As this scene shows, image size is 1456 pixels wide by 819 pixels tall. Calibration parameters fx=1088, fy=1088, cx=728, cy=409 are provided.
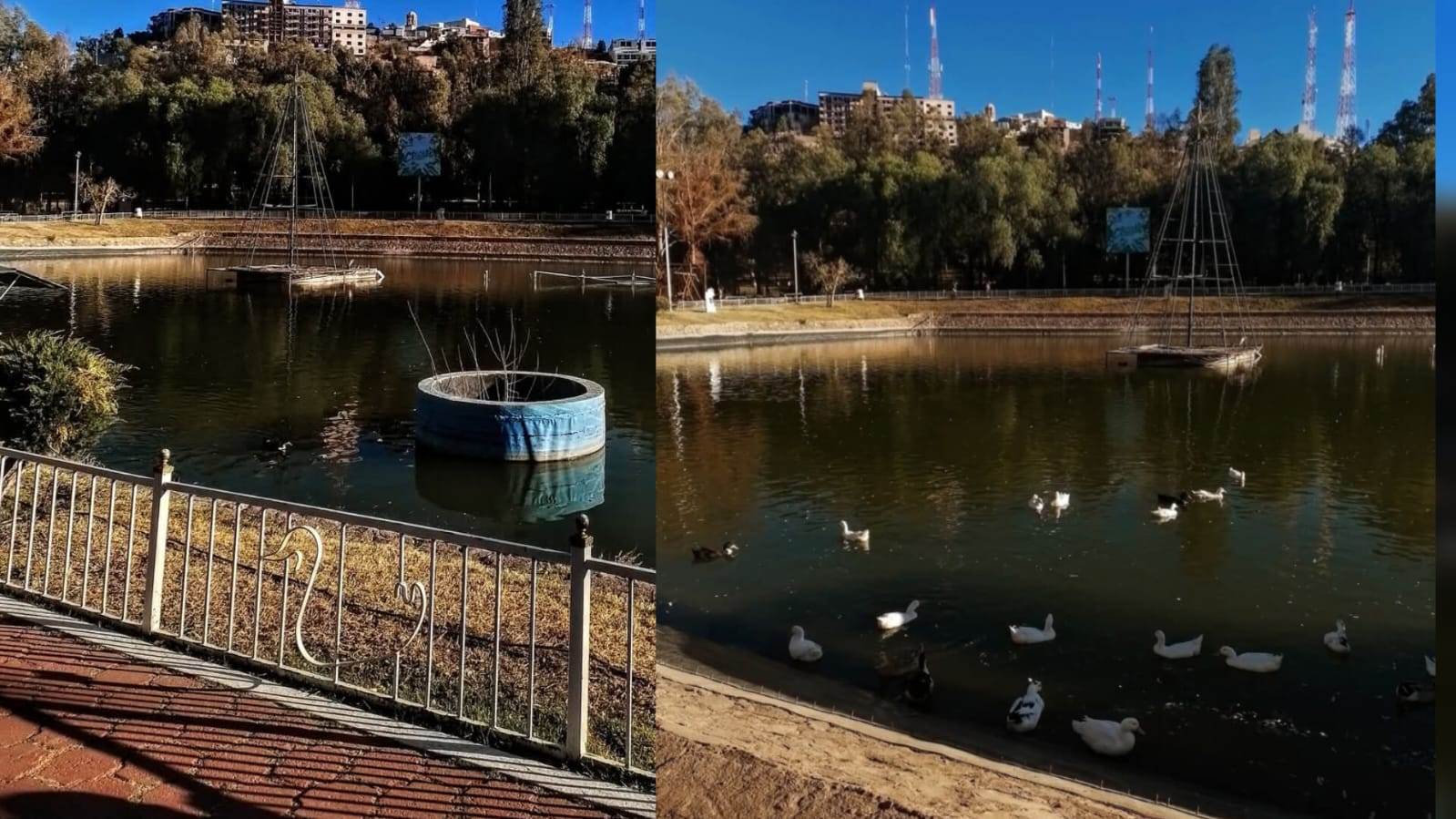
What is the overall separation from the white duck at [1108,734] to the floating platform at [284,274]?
3.85m

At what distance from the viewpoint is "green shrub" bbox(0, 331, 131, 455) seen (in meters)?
4.60

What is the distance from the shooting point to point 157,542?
3.36 meters

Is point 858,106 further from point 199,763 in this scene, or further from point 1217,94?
point 199,763

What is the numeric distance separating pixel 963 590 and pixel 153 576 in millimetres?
4247

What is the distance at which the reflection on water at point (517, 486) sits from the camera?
2990 millimetres

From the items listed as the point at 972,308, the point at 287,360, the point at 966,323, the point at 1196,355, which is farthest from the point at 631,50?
the point at 966,323

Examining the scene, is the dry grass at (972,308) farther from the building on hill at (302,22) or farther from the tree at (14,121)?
the tree at (14,121)

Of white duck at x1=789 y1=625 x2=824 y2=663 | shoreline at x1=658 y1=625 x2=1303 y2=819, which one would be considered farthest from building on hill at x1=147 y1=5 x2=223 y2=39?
white duck at x1=789 y1=625 x2=824 y2=663

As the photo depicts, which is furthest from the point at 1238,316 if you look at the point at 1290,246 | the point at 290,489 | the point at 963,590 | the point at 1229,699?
the point at 290,489

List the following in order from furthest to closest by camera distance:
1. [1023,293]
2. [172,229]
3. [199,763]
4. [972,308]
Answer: [972,308] → [1023,293] → [172,229] → [199,763]

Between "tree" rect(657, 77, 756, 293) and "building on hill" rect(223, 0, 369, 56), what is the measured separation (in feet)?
9.13

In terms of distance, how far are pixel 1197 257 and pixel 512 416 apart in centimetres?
226

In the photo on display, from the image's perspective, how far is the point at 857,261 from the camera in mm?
10789

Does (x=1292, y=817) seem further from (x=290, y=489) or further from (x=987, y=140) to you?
(x=290, y=489)
